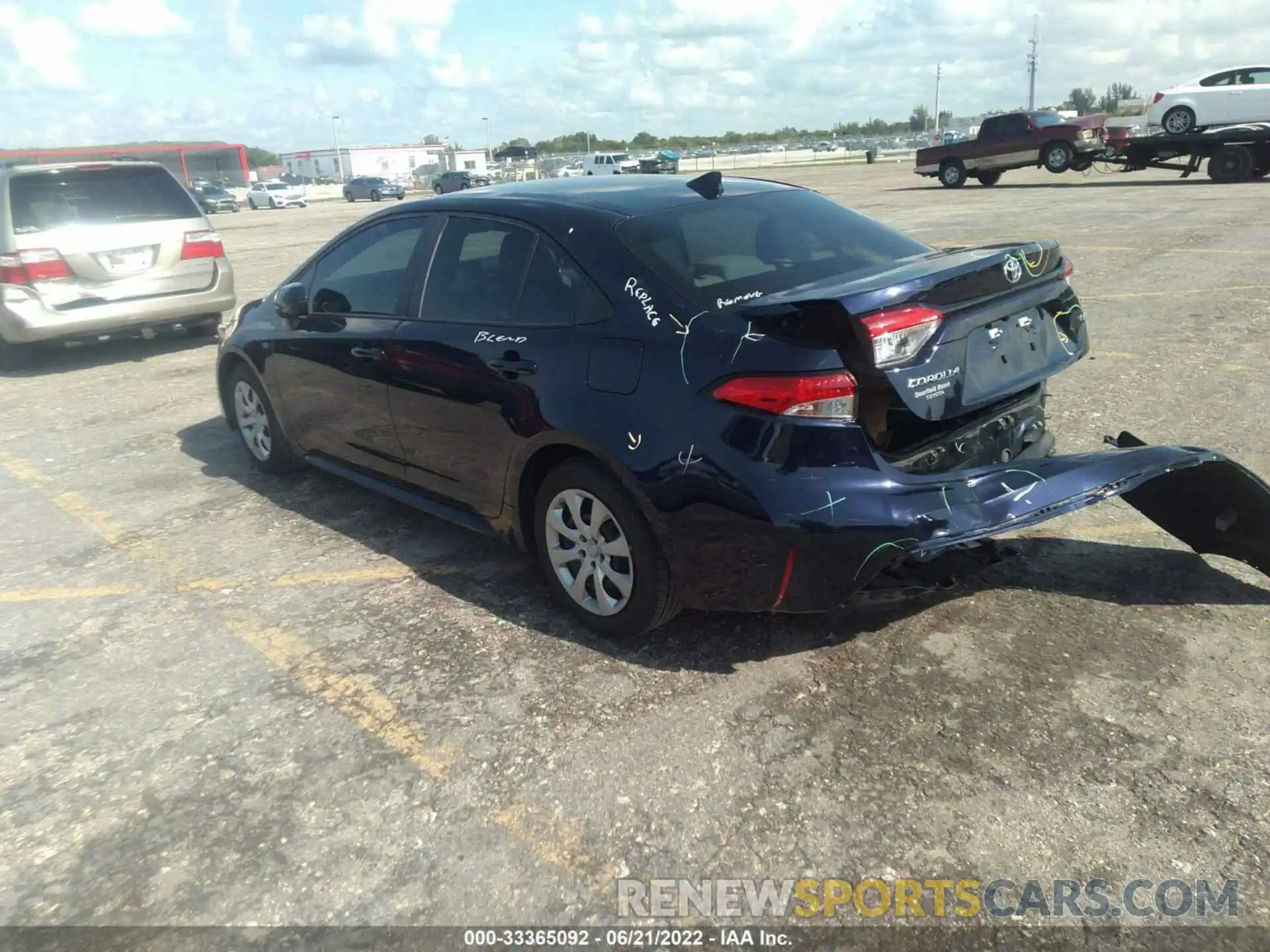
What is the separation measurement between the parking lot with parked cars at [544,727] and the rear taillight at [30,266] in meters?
4.37

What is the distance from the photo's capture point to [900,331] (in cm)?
305

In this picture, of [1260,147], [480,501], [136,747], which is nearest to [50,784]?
[136,747]

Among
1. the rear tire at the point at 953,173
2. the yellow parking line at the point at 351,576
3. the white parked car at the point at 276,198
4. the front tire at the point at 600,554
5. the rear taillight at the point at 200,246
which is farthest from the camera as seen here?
the white parked car at the point at 276,198

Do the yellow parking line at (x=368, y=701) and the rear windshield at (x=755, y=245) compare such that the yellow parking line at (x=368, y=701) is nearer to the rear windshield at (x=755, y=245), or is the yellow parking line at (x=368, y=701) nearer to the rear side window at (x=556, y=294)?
the rear side window at (x=556, y=294)

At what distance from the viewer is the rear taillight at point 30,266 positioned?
28.2 ft

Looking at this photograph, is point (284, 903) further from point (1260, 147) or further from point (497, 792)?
point (1260, 147)

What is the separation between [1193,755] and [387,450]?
3466 millimetres

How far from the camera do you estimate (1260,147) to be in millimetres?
22156

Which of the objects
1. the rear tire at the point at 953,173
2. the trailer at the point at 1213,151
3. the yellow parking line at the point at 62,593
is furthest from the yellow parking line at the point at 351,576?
the rear tire at the point at 953,173

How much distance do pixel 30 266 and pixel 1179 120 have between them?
1017 inches

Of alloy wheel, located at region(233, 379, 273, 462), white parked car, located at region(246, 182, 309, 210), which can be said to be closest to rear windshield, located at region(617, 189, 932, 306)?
alloy wheel, located at region(233, 379, 273, 462)

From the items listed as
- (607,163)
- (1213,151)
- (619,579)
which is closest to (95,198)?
(619,579)

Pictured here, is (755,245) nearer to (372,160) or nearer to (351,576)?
(351,576)

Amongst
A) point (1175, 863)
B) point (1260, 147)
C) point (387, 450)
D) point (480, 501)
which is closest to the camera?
point (1175, 863)
